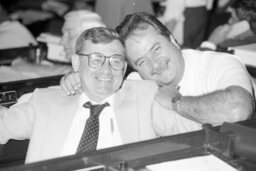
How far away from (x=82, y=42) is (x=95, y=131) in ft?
1.31

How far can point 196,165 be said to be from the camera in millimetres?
1073

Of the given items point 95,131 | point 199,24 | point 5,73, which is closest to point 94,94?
point 95,131

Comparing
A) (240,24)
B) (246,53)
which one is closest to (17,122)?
(246,53)

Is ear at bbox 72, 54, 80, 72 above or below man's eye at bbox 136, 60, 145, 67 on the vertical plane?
above

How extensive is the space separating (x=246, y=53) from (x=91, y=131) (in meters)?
1.17

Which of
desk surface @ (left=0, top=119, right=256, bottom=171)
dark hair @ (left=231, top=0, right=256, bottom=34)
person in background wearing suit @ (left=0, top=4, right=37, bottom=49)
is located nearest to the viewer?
desk surface @ (left=0, top=119, right=256, bottom=171)

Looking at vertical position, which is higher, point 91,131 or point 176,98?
point 176,98

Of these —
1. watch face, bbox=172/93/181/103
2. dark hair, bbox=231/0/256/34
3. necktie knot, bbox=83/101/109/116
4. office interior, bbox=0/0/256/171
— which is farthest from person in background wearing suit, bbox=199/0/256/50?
necktie knot, bbox=83/101/109/116

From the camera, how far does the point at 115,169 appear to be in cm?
98

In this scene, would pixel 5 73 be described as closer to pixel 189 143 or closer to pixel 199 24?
pixel 189 143

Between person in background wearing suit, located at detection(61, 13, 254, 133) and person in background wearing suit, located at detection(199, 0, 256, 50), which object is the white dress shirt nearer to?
person in background wearing suit, located at detection(61, 13, 254, 133)

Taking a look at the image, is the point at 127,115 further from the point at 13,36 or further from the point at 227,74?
the point at 13,36

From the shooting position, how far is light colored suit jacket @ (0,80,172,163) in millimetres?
1628

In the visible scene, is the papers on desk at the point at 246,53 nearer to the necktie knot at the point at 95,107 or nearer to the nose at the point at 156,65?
the nose at the point at 156,65
